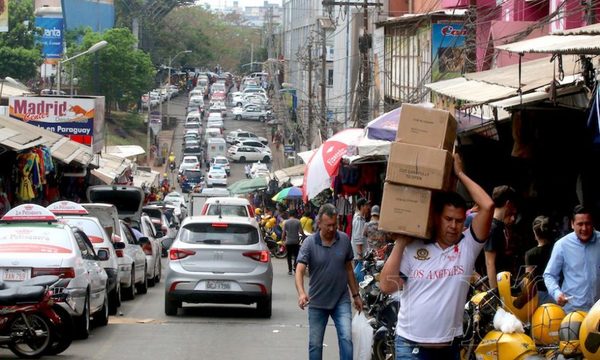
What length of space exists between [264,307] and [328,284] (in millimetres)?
7748

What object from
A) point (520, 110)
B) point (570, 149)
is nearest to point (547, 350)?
point (520, 110)

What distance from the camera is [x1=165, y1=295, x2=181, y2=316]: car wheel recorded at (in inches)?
760

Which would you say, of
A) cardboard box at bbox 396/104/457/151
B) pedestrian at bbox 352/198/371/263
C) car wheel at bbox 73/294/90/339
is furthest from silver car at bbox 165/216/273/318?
cardboard box at bbox 396/104/457/151

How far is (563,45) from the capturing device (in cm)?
1071

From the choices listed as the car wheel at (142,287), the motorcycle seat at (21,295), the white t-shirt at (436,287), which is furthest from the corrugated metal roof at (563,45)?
the car wheel at (142,287)

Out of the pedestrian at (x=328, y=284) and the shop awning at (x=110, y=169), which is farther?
the shop awning at (x=110, y=169)

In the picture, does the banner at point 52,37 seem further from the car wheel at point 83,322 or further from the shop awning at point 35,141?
the car wheel at point 83,322

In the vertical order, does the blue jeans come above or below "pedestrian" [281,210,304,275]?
above

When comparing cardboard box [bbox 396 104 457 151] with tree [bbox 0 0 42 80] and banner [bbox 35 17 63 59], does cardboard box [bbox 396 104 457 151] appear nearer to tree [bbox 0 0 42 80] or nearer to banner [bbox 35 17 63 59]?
banner [bbox 35 17 63 59]

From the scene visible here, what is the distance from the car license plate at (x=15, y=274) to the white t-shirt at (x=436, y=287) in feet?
24.8

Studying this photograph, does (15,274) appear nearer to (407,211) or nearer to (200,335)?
(200,335)

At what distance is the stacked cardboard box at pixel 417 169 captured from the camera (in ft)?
27.6

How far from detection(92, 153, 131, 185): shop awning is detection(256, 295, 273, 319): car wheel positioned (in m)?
21.3

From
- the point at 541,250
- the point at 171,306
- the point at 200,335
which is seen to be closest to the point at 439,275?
the point at 541,250
